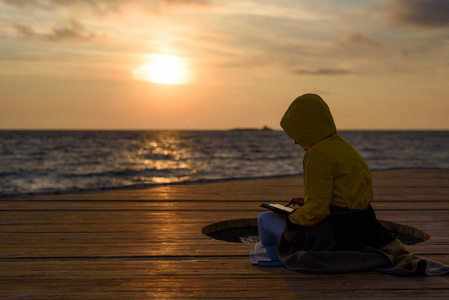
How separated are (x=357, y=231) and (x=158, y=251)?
1488 mm

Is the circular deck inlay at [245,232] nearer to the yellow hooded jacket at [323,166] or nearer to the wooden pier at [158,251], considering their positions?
the wooden pier at [158,251]

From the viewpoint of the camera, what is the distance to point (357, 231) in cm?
271

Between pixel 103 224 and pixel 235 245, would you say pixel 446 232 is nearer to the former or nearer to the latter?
pixel 235 245

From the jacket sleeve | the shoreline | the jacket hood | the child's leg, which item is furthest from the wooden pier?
the jacket hood

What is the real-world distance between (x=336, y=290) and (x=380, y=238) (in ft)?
2.02

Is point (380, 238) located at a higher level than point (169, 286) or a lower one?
higher

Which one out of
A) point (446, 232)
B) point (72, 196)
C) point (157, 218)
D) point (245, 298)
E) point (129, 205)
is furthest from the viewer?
point (72, 196)

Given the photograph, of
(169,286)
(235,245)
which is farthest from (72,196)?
(169,286)

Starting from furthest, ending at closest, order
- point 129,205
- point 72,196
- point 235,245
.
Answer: point 72,196 < point 129,205 < point 235,245

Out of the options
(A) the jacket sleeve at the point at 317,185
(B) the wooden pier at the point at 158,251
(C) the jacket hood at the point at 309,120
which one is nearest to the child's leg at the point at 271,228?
(B) the wooden pier at the point at 158,251

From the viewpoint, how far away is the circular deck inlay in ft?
13.2

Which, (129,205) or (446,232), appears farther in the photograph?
(129,205)

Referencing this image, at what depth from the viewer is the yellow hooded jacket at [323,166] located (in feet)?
8.26

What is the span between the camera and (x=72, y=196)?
5406 millimetres
